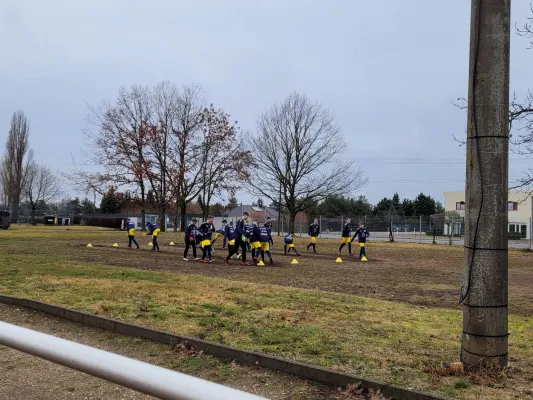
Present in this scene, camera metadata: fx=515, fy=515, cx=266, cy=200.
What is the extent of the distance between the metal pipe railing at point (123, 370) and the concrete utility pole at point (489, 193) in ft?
12.7

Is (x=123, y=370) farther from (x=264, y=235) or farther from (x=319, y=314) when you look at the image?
(x=264, y=235)

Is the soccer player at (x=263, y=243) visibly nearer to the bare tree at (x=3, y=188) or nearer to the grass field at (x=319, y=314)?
the grass field at (x=319, y=314)

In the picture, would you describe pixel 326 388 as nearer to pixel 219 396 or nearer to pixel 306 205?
pixel 219 396

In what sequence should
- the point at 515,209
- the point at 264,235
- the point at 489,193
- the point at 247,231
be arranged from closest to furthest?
the point at 489,193
the point at 247,231
the point at 264,235
the point at 515,209

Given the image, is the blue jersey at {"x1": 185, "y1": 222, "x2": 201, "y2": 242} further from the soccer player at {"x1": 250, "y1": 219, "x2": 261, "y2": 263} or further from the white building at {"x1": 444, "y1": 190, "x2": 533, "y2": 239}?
the white building at {"x1": 444, "y1": 190, "x2": 533, "y2": 239}

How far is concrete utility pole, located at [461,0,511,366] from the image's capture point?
16.1ft

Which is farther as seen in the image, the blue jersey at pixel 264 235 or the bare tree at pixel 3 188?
the bare tree at pixel 3 188

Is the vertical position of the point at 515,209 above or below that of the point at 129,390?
above

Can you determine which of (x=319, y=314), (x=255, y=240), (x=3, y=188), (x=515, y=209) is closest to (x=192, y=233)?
(x=255, y=240)

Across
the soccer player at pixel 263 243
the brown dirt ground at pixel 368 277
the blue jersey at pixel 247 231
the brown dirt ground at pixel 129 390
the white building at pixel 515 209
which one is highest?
the white building at pixel 515 209

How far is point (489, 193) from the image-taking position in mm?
4922

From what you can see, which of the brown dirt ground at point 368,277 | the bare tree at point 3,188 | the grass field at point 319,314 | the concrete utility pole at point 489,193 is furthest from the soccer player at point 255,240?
the bare tree at point 3,188

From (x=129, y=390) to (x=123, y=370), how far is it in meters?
3.14

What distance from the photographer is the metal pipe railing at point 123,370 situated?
173cm
